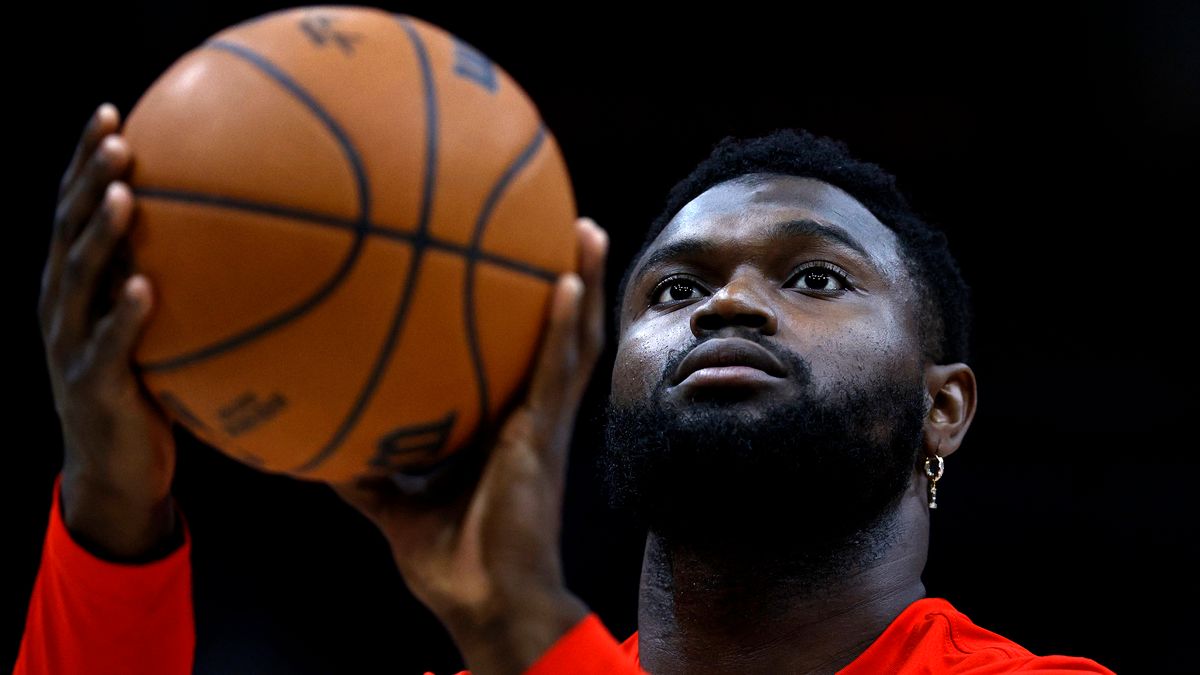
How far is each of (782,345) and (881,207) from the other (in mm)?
914

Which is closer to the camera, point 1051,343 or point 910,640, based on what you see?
point 910,640

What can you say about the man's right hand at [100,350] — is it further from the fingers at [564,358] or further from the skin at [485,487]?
the fingers at [564,358]

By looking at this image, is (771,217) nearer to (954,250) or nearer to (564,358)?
(564,358)

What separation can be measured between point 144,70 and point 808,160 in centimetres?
359

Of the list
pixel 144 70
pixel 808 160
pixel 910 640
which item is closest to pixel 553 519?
pixel 910 640

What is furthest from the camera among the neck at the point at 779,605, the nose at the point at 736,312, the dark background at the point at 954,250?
the dark background at the point at 954,250

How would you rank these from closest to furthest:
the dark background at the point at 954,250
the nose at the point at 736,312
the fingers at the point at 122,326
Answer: the fingers at the point at 122,326 → the nose at the point at 736,312 → the dark background at the point at 954,250

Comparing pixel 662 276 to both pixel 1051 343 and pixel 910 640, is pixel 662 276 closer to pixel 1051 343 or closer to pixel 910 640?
pixel 910 640

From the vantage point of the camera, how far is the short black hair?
3.75 metres

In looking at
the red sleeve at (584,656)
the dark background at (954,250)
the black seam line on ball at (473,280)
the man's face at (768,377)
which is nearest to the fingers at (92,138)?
the black seam line on ball at (473,280)

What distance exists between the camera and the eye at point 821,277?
3.35 metres

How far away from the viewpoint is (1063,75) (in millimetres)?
6078

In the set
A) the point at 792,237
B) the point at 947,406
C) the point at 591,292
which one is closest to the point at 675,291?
the point at 792,237

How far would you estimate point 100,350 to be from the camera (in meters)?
2.00
